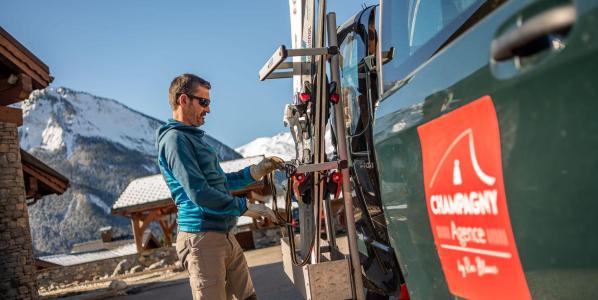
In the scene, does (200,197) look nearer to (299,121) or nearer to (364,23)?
(299,121)

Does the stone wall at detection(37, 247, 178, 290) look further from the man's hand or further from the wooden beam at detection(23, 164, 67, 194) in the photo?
the man's hand

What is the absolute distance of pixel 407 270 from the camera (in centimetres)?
208

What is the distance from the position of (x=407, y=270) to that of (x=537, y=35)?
1205mm

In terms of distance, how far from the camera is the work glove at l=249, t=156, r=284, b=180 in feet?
Answer: 11.5

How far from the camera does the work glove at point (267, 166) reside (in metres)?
3.50

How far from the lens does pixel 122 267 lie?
63.5 ft

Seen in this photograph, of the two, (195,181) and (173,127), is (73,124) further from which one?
(195,181)

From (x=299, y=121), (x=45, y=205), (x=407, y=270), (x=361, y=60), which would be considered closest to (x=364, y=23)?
(x=361, y=60)

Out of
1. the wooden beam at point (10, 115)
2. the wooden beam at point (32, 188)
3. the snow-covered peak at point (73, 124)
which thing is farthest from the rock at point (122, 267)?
the snow-covered peak at point (73, 124)

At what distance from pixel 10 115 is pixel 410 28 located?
41.8ft

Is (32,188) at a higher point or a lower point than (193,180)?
higher

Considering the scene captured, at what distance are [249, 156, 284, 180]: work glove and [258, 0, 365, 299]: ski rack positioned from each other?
22 cm

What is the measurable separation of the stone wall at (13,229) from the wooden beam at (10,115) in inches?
4.4

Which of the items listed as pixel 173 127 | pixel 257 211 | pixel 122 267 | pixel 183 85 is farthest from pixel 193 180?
pixel 122 267
